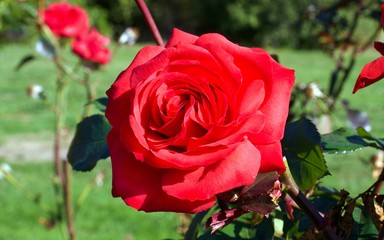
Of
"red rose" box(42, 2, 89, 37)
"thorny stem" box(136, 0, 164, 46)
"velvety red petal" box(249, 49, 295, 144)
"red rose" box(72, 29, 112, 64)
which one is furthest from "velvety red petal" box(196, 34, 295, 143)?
"red rose" box(42, 2, 89, 37)

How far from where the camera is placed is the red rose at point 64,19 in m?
1.71

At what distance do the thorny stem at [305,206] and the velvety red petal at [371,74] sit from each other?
0.06 m

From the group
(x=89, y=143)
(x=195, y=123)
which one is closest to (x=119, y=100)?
(x=195, y=123)

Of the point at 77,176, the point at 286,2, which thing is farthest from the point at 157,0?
the point at 77,176

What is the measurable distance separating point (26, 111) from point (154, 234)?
3.53m

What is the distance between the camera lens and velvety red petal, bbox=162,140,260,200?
1.08ft

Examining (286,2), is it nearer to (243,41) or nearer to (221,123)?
(243,41)

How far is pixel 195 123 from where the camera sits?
0.35 meters

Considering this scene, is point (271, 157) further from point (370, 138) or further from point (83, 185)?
point (83, 185)

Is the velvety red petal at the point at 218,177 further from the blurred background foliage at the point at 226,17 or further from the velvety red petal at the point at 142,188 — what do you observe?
the blurred background foliage at the point at 226,17

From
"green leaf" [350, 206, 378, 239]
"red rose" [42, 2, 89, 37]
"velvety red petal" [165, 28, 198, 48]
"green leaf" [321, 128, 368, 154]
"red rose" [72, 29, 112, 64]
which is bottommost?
"red rose" [42, 2, 89, 37]

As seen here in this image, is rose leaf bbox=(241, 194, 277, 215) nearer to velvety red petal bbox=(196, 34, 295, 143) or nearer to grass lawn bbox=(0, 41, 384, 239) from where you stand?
velvety red petal bbox=(196, 34, 295, 143)

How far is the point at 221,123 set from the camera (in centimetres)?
34

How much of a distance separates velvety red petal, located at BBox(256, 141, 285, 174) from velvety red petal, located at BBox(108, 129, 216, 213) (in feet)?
0.10
